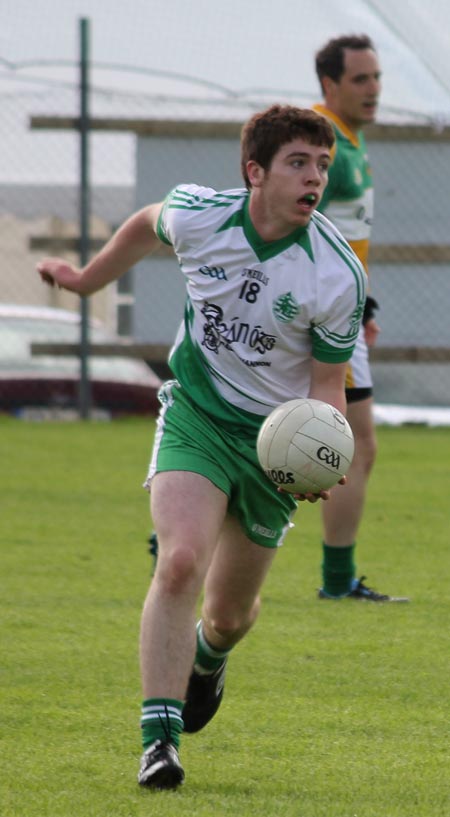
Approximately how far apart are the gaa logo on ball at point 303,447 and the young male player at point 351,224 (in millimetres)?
2275

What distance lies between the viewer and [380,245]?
1342 cm

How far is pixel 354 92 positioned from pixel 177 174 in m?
7.30

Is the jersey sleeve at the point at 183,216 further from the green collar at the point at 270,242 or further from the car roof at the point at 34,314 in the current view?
the car roof at the point at 34,314

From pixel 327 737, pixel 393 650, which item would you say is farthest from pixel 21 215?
pixel 327 737

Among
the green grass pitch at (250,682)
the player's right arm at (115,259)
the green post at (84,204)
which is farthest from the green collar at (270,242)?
the green post at (84,204)

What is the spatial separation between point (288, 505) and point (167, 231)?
2.91 ft

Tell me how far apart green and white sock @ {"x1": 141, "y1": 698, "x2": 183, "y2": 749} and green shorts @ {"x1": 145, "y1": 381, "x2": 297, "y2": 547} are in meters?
0.64

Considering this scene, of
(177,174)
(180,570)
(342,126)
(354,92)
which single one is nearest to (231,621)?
(180,570)

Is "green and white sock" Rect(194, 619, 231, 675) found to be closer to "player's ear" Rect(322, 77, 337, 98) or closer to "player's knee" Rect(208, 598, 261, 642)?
"player's knee" Rect(208, 598, 261, 642)

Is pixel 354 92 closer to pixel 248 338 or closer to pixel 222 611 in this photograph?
pixel 248 338

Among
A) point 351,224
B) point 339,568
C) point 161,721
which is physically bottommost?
point 339,568

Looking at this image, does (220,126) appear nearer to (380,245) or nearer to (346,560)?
(380,245)

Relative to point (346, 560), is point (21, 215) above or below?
below

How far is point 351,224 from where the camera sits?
6.69 m
